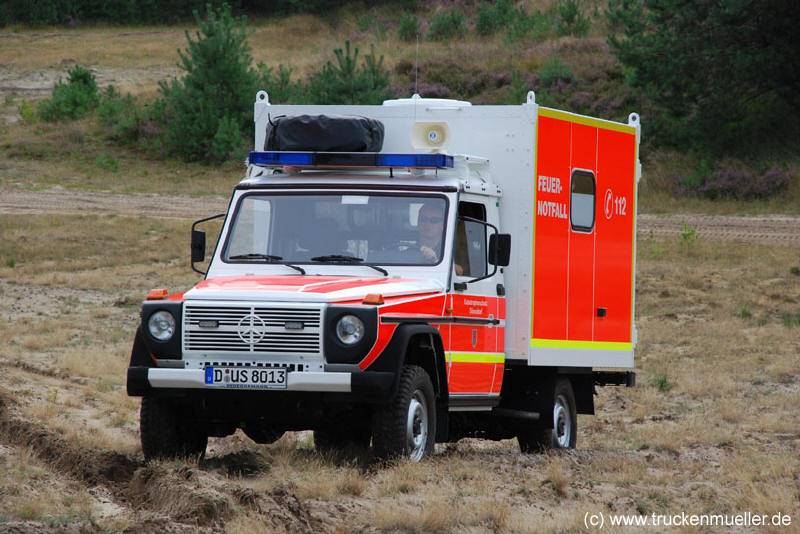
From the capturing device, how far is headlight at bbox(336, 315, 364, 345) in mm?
9578

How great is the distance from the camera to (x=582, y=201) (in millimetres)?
12789

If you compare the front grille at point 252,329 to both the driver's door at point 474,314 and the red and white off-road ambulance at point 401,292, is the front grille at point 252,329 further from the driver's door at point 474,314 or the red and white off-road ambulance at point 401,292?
the driver's door at point 474,314

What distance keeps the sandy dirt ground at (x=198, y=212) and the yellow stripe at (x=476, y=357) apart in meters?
18.7

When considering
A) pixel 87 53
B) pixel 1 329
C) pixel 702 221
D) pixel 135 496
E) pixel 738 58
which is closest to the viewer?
pixel 135 496

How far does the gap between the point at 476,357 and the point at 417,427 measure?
1127mm

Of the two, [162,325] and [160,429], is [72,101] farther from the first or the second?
[162,325]

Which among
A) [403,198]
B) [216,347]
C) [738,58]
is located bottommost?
[216,347]

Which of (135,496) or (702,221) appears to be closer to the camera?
(135,496)

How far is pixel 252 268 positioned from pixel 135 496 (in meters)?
2.29

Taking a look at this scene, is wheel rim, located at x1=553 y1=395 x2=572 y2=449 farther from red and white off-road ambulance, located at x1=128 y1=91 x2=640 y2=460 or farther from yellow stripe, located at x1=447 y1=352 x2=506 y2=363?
yellow stripe, located at x1=447 y1=352 x2=506 y2=363

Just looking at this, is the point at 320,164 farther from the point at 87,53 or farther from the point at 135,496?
the point at 87,53

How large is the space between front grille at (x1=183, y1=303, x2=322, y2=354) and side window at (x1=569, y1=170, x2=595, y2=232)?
3.75m

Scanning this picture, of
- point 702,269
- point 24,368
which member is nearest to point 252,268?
point 24,368

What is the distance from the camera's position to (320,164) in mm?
11227
